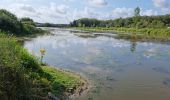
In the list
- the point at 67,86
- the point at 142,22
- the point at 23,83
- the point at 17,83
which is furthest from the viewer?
the point at 142,22

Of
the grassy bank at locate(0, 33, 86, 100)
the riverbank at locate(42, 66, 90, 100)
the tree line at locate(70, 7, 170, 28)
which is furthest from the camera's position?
the tree line at locate(70, 7, 170, 28)

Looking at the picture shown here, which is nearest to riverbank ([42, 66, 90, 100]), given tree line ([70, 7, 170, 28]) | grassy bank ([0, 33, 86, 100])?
grassy bank ([0, 33, 86, 100])

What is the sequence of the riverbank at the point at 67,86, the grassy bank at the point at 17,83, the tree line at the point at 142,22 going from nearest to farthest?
the grassy bank at the point at 17,83 < the riverbank at the point at 67,86 < the tree line at the point at 142,22

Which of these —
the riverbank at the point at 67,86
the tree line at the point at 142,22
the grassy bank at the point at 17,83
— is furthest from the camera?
the tree line at the point at 142,22

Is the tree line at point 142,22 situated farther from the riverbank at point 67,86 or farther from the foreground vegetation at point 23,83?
the foreground vegetation at point 23,83

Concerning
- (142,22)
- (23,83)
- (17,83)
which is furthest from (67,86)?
(142,22)

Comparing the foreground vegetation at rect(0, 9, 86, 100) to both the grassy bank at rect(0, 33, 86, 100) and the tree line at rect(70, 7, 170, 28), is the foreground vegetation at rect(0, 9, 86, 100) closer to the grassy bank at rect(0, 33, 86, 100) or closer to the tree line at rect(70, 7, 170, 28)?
the grassy bank at rect(0, 33, 86, 100)

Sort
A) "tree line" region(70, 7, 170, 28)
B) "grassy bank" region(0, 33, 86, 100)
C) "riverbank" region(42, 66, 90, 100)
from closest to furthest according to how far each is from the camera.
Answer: "grassy bank" region(0, 33, 86, 100) < "riverbank" region(42, 66, 90, 100) < "tree line" region(70, 7, 170, 28)

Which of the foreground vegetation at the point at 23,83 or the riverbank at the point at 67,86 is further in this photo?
the riverbank at the point at 67,86

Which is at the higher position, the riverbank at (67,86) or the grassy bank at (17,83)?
the grassy bank at (17,83)

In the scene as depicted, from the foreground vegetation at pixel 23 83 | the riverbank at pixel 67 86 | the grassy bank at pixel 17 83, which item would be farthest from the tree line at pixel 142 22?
the grassy bank at pixel 17 83

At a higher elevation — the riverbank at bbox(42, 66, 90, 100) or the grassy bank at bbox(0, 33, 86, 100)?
the grassy bank at bbox(0, 33, 86, 100)

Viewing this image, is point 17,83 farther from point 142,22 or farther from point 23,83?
point 142,22

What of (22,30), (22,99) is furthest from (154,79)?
(22,30)
